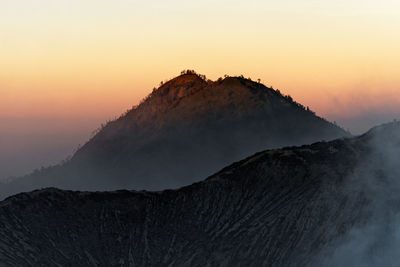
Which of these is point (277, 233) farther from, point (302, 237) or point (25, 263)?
point (25, 263)

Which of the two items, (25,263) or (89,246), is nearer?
(25,263)

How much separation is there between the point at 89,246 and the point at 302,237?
47789mm

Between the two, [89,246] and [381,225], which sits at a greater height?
[89,246]

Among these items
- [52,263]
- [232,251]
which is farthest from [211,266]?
[52,263]

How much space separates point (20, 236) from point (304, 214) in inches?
2515

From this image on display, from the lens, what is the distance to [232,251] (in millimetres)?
191375

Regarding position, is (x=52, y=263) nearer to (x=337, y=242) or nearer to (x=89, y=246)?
(x=89, y=246)

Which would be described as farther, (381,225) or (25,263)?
(381,225)

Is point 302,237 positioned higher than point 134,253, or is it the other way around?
point 134,253

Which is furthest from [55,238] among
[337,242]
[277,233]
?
[337,242]

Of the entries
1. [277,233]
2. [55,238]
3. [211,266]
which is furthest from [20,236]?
[277,233]

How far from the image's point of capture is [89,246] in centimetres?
19625

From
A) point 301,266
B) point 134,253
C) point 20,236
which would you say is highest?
point 20,236

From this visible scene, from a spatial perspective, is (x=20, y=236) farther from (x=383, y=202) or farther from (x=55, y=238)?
(x=383, y=202)
